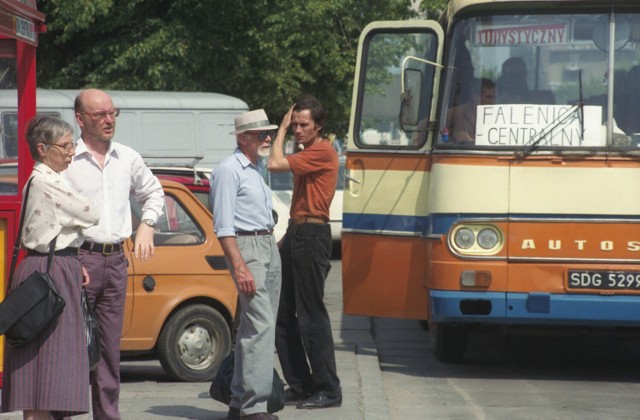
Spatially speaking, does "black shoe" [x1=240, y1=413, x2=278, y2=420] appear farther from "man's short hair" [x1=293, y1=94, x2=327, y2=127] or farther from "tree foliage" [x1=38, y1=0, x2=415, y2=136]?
"tree foliage" [x1=38, y1=0, x2=415, y2=136]

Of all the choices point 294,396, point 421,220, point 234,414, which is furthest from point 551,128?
point 234,414

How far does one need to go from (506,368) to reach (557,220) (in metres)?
1.81

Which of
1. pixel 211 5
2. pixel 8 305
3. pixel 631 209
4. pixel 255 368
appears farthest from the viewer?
pixel 211 5

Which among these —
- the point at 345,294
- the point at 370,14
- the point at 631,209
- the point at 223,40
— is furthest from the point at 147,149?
the point at 631,209

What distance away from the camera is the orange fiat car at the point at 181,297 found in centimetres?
925

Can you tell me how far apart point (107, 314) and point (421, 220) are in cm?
394

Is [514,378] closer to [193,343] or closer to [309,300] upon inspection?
[193,343]

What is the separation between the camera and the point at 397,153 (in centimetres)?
1013

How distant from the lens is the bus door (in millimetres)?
10016

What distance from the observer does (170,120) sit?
73.7ft

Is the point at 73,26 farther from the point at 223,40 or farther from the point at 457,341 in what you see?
the point at 457,341

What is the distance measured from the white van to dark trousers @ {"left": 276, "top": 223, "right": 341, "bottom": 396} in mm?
14097

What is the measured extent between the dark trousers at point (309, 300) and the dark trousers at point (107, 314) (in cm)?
157

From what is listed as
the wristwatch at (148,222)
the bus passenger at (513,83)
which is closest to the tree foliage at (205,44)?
the bus passenger at (513,83)
